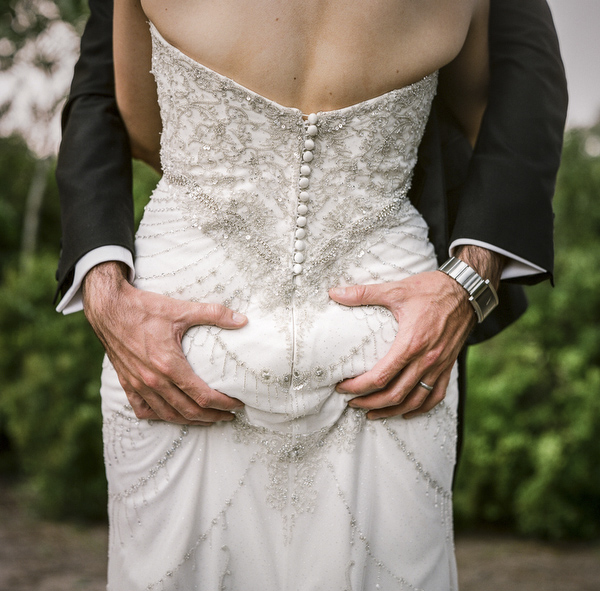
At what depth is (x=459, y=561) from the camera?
3906 mm

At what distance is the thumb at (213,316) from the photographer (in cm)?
133

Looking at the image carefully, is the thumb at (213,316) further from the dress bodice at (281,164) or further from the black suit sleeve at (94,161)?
the black suit sleeve at (94,161)

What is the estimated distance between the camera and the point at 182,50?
53.7 inches

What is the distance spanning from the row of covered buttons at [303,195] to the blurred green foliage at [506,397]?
284 cm

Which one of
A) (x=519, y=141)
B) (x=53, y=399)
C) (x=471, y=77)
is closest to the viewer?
(x=519, y=141)

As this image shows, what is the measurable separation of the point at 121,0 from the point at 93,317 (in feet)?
2.48

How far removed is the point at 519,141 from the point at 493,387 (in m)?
2.58

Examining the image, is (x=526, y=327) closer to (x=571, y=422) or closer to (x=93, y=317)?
(x=571, y=422)

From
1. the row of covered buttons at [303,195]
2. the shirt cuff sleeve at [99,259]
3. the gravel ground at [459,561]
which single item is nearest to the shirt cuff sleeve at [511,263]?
the row of covered buttons at [303,195]

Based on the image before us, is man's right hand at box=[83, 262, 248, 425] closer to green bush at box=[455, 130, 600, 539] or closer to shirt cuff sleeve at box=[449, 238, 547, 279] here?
shirt cuff sleeve at box=[449, 238, 547, 279]

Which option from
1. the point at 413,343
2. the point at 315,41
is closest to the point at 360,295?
the point at 413,343

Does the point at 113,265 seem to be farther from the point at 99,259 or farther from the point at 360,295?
the point at 360,295

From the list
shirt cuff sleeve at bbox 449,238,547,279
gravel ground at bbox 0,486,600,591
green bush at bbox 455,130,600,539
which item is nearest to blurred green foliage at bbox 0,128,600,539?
green bush at bbox 455,130,600,539

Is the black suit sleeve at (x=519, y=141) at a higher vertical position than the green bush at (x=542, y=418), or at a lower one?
higher
